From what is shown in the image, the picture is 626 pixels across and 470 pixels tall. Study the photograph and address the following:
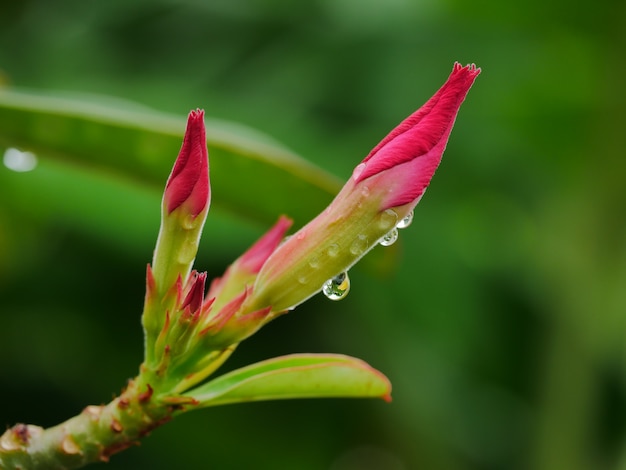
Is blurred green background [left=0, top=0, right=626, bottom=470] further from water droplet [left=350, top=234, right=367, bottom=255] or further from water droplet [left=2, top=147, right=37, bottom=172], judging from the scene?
water droplet [left=350, top=234, right=367, bottom=255]

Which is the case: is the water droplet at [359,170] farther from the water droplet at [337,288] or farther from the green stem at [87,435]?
the green stem at [87,435]

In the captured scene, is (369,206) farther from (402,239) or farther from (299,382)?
(402,239)

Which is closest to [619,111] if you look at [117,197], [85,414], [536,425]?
[536,425]

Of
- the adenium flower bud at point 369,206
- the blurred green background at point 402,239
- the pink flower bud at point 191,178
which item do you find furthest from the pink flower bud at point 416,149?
the blurred green background at point 402,239

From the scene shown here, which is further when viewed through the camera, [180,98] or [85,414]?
[180,98]

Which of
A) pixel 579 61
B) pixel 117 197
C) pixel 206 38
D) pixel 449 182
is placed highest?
pixel 206 38

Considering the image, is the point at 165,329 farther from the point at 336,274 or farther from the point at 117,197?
the point at 117,197

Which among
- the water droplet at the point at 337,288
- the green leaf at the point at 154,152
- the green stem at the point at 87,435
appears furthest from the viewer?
the green leaf at the point at 154,152
